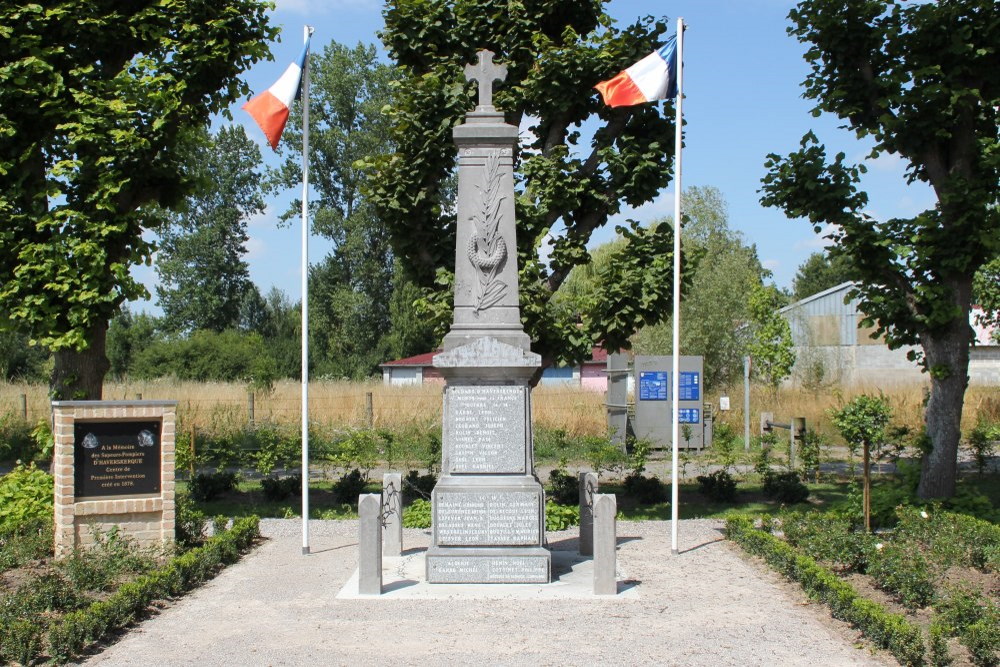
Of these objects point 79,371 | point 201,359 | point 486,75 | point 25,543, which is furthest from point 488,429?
point 201,359

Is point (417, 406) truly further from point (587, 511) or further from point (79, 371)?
point (587, 511)

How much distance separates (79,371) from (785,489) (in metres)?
10.8

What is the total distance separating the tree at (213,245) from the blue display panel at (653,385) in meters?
32.0

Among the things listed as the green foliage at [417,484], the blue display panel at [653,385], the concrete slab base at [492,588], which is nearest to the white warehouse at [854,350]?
the blue display panel at [653,385]

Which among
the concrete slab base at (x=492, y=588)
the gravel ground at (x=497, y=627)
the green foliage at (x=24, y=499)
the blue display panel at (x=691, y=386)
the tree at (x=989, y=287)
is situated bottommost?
the gravel ground at (x=497, y=627)

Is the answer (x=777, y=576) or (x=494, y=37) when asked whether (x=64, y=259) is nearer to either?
(x=494, y=37)

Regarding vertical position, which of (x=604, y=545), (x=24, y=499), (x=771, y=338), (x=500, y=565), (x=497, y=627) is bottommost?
(x=497, y=627)

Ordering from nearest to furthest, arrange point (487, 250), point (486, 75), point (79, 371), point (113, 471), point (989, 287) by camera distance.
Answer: point (487, 250)
point (486, 75)
point (113, 471)
point (79, 371)
point (989, 287)

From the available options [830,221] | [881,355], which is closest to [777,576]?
[830,221]

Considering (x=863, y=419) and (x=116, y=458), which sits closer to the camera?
(x=116, y=458)

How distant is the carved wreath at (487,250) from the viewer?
32.2ft

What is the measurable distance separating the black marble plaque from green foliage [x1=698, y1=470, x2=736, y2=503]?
29.8 feet

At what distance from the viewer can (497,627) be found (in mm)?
8133

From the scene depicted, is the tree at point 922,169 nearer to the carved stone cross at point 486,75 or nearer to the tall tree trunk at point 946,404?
the tall tree trunk at point 946,404
